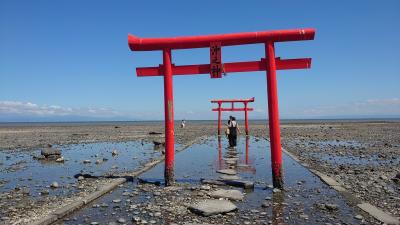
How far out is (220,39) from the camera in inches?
388

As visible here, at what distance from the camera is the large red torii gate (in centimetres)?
945

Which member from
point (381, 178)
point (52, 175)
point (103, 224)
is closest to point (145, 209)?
point (103, 224)

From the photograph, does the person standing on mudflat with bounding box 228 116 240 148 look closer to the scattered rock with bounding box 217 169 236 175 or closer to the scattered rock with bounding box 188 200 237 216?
the scattered rock with bounding box 217 169 236 175

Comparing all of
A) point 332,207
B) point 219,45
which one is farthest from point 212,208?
point 219,45

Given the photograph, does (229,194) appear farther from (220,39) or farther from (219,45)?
(220,39)

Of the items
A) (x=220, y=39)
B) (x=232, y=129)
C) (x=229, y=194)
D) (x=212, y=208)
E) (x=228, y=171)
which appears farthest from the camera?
(x=232, y=129)

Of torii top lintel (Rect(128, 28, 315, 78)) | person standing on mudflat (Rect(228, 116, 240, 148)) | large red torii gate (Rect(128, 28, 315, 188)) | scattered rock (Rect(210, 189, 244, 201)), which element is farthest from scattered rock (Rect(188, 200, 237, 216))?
person standing on mudflat (Rect(228, 116, 240, 148))

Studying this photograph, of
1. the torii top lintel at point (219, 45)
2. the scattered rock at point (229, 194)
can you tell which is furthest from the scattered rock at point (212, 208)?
the torii top lintel at point (219, 45)

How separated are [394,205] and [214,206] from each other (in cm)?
383

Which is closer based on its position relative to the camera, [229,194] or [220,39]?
[229,194]

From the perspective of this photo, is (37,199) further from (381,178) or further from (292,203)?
(381,178)

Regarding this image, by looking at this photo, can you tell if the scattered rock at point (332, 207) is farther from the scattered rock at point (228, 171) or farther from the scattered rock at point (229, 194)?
the scattered rock at point (228, 171)

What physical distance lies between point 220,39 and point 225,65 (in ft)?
2.39

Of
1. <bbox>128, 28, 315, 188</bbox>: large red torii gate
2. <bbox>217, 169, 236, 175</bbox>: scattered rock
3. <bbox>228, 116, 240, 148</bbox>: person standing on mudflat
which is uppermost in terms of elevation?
<bbox>128, 28, 315, 188</bbox>: large red torii gate
